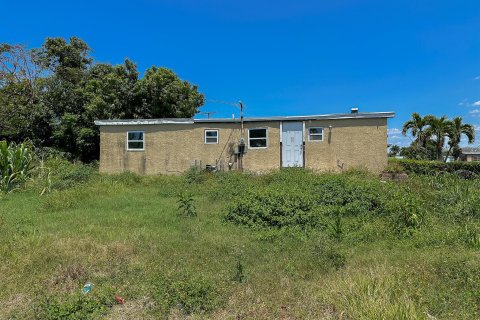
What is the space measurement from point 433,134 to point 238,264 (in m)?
28.2

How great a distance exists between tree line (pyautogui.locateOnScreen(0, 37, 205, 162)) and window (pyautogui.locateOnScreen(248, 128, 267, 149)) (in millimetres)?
7711

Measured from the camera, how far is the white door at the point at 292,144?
1463 centimetres

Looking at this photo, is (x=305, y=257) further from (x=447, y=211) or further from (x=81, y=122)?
(x=81, y=122)

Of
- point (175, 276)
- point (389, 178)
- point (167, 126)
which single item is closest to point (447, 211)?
point (389, 178)

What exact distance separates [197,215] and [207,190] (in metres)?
3.59

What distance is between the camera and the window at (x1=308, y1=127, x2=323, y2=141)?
573 inches

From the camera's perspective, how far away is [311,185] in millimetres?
9977

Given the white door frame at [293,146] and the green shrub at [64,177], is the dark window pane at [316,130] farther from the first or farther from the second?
the green shrub at [64,177]

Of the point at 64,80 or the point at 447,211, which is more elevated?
the point at 64,80

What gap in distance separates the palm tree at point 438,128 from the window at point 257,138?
18.7 meters

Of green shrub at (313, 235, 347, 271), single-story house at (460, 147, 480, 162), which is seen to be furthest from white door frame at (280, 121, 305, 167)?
single-story house at (460, 147, 480, 162)

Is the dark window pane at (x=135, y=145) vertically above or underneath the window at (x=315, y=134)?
underneath

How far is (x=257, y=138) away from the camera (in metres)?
15.0

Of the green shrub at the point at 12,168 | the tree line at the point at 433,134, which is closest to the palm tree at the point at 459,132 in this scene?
the tree line at the point at 433,134
